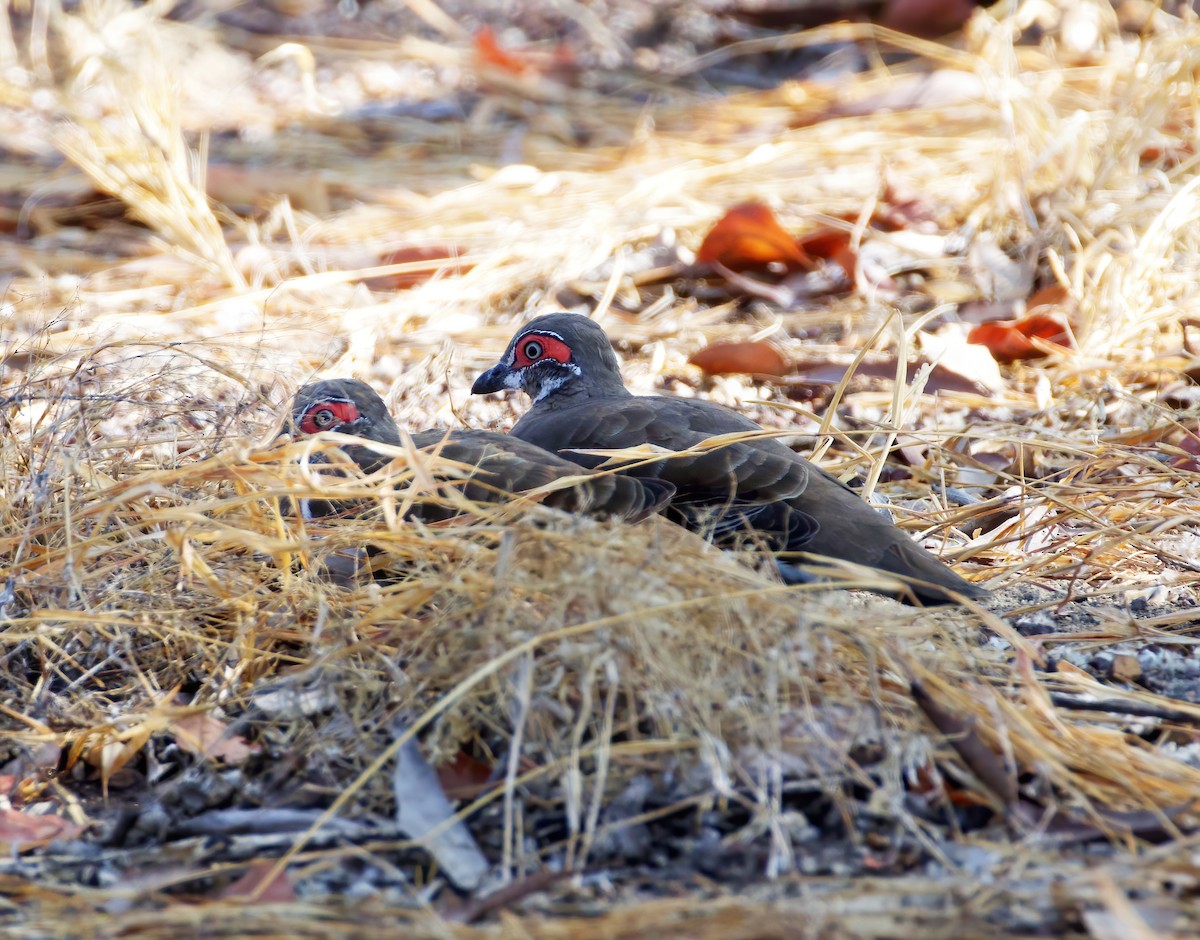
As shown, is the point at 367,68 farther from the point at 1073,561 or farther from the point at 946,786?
the point at 946,786

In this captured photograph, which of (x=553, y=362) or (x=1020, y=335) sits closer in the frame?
(x=553, y=362)

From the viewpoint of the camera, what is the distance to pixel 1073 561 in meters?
3.65

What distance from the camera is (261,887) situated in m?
2.20

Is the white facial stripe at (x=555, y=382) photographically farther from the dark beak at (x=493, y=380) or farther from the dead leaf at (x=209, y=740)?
the dead leaf at (x=209, y=740)

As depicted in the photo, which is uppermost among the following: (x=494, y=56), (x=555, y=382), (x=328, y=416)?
(x=494, y=56)

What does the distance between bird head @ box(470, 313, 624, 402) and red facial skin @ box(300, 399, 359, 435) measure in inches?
25.4

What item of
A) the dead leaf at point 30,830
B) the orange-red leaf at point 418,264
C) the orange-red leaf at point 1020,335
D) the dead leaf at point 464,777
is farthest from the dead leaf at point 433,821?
the orange-red leaf at point 418,264

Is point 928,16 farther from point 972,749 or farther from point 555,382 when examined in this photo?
point 972,749

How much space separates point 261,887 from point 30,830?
572 millimetres

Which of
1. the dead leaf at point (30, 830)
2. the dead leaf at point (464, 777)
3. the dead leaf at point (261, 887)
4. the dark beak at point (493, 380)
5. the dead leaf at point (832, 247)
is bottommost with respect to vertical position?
the dead leaf at point (30, 830)

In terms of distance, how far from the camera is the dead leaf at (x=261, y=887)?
221 cm

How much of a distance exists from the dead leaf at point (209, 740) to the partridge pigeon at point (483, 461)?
0.72 m

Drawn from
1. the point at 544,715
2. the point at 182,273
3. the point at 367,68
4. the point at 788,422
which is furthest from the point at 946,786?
the point at 367,68

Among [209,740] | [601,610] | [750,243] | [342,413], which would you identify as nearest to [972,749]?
[601,610]
